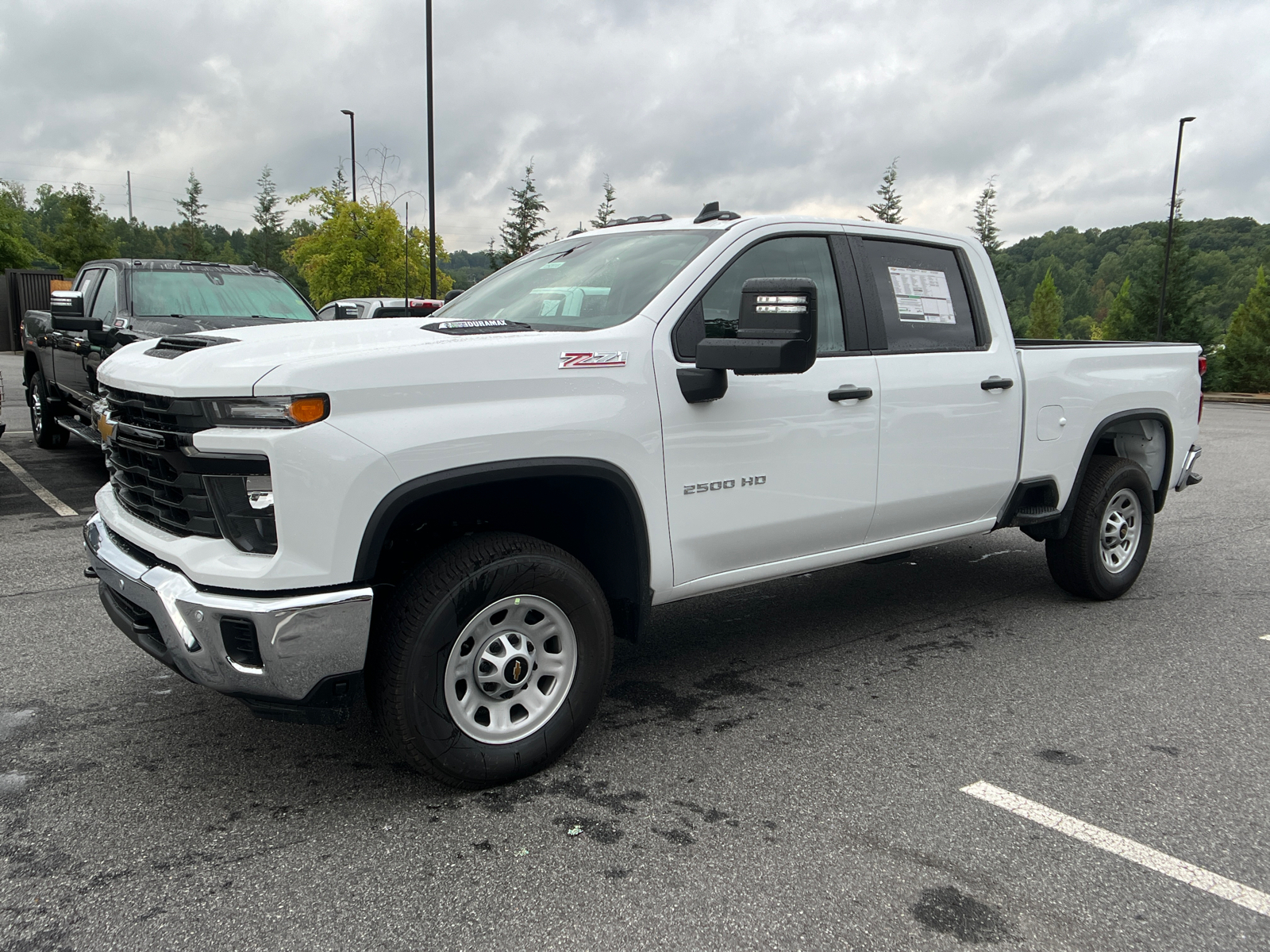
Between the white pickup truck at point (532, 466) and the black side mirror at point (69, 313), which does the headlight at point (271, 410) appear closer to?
the white pickup truck at point (532, 466)

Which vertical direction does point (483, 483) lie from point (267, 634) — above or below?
above

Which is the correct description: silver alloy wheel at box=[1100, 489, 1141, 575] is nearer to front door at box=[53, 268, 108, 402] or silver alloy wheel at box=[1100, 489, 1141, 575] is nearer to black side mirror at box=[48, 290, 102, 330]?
black side mirror at box=[48, 290, 102, 330]

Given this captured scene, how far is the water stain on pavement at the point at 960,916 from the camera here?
8.03 ft

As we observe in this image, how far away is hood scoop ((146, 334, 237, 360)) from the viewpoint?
10.4ft

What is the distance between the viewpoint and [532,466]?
306 cm

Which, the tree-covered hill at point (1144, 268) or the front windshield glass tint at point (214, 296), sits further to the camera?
the tree-covered hill at point (1144, 268)

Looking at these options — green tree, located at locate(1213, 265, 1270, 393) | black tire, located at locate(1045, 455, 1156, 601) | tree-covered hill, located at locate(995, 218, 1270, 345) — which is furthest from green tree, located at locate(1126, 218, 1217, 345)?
black tire, located at locate(1045, 455, 1156, 601)

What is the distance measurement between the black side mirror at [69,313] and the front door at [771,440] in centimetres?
562

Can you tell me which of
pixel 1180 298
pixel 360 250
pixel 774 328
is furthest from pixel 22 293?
pixel 1180 298

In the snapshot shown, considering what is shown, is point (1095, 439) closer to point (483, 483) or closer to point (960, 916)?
point (960, 916)

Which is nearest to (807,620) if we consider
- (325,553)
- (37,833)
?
(325,553)

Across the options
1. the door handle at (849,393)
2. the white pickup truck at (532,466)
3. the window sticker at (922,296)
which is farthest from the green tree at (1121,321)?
the door handle at (849,393)

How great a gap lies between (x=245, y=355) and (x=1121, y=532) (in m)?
4.74

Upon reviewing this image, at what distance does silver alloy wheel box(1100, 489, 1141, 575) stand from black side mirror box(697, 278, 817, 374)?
306cm
